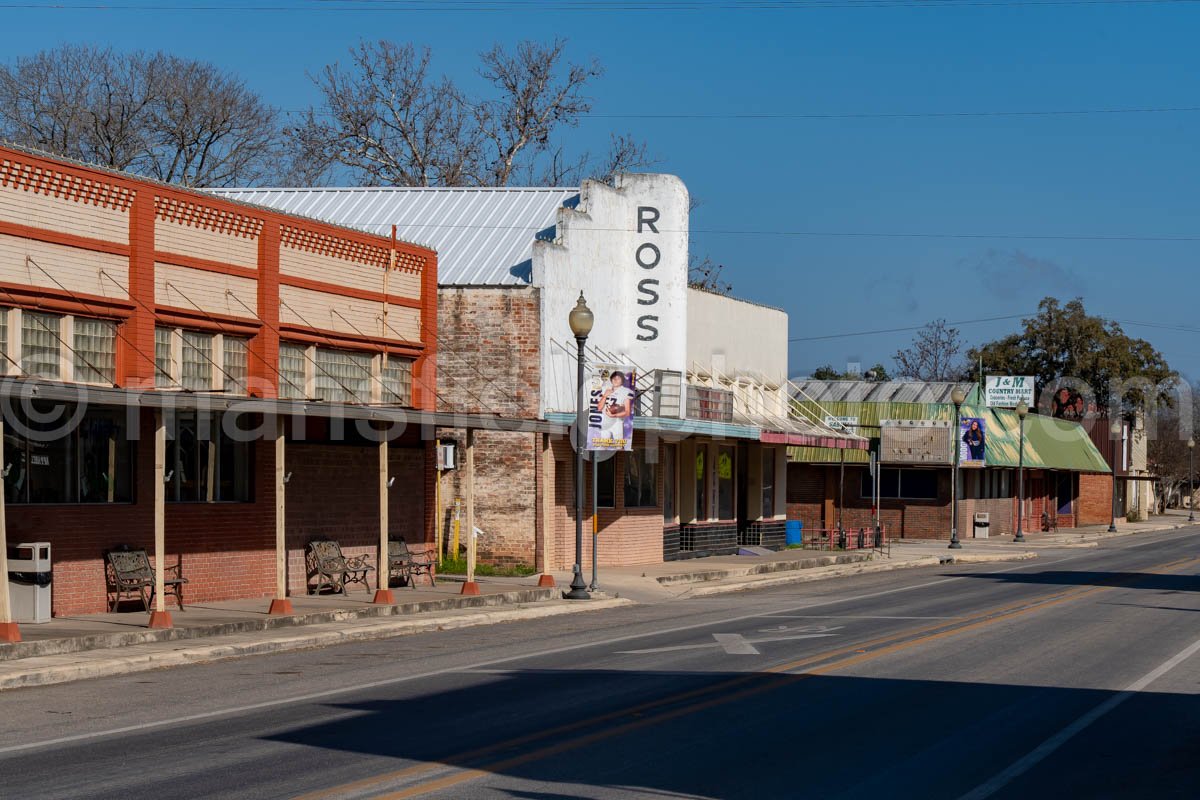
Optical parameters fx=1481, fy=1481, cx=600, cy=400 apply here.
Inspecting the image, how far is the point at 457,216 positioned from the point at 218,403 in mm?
17141

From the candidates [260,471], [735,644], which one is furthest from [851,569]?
[735,644]

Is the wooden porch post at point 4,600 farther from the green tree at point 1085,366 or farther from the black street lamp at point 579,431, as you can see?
the green tree at point 1085,366

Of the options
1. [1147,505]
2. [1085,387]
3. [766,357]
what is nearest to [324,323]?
[766,357]

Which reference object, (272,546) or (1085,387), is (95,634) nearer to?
(272,546)

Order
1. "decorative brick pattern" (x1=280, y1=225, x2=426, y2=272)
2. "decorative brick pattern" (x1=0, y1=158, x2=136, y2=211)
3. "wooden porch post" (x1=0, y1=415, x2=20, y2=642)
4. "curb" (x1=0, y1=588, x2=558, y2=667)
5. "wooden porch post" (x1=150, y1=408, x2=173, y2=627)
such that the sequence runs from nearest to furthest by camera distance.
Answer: "wooden porch post" (x1=0, y1=415, x2=20, y2=642), "curb" (x1=0, y1=588, x2=558, y2=667), "wooden porch post" (x1=150, y1=408, x2=173, y2=627), "decorative brick pattern" (x1=0, y1=158, x2=136, y2=211), "decorative brick pattern" (x1=280, y1=225, x2=426, y2=272)

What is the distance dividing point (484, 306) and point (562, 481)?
4.16 m

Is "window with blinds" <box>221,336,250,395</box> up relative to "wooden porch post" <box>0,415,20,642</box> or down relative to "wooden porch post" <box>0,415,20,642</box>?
up

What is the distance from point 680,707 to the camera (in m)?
13.2

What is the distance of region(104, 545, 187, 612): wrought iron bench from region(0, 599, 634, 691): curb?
2.20 metres

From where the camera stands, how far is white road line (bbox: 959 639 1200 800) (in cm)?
988

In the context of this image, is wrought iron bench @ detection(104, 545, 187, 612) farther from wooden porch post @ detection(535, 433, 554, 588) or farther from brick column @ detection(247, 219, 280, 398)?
wooden porch post @ detection(535, 433, 554, 588)

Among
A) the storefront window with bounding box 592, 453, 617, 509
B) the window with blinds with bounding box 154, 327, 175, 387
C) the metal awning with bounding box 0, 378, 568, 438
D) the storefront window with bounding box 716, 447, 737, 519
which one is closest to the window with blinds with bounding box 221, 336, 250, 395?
the window with blinds with bounding box 154, 327, 175, 387

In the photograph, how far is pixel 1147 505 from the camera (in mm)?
97875

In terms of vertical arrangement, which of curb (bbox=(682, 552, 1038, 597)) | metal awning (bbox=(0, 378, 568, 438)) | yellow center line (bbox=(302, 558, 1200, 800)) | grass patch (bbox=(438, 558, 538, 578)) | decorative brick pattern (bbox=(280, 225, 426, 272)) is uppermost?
decorative brick pattern (bbox=(280, 225, 426, 272))
